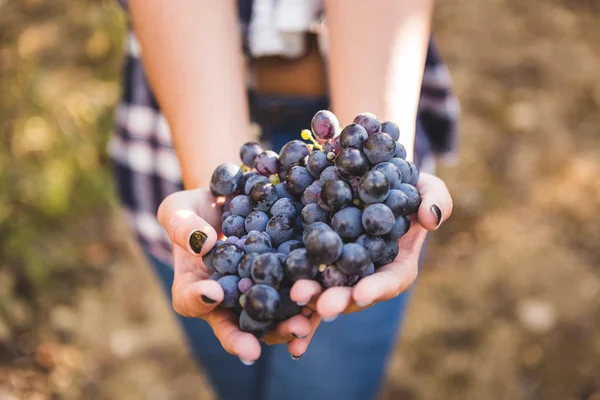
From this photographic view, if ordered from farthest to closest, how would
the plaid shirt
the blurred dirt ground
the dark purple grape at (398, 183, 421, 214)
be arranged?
the blurred dirt ground → the plaid shirt → the dark purple grape at (398, 183, 421, 214)

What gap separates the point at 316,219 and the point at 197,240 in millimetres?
182

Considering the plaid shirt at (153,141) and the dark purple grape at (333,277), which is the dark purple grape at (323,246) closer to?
the dark purple grape at (333,277)

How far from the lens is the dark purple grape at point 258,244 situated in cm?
85

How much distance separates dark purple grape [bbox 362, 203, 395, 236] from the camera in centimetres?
82

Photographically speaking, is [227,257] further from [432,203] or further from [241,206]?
[432,203]

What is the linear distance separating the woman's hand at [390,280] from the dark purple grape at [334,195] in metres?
0.11

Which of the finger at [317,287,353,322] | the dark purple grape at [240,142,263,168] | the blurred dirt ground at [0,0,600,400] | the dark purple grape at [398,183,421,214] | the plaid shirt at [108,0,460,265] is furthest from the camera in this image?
the blurred dirt ground at [0,0,600,400]

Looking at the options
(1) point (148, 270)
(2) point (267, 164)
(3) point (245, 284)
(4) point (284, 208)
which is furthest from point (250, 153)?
(1) point (148, 270)

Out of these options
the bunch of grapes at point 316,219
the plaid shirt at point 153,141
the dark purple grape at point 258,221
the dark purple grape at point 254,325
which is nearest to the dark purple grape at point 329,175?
the bunch of grapes at point 316,219

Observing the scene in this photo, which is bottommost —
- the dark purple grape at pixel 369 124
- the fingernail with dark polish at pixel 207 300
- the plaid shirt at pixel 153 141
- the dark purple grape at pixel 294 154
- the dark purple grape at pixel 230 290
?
the plaid shirt at pixel 153 141

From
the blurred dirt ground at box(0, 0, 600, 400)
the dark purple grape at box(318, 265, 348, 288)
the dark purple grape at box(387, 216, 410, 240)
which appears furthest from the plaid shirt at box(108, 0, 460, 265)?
the blurred dirt ground at box(0, 0, 600, 400)

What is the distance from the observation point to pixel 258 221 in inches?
35.2

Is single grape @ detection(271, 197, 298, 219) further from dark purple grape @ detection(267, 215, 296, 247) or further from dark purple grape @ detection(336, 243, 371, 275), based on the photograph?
dark purple grape @ detection(336, 243, 371, 275)

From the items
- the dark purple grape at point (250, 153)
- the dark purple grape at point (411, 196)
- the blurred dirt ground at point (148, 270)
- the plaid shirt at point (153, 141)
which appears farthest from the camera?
the blurred dirt ground at point (148, 270)
